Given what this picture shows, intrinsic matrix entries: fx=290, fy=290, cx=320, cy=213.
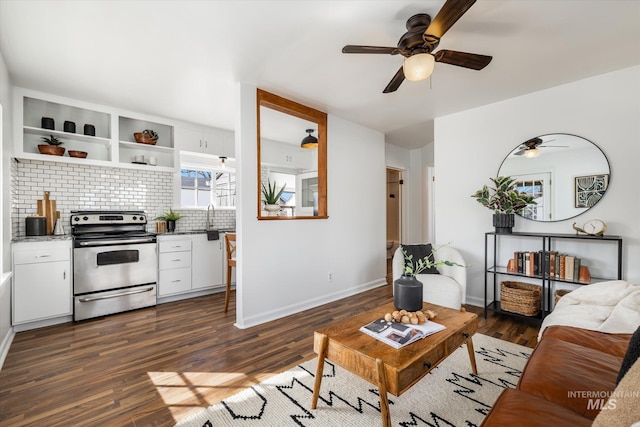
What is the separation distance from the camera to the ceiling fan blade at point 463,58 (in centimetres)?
200

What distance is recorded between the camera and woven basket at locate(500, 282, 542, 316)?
2.90m

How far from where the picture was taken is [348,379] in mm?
1975

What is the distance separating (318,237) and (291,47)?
2159 millimetres

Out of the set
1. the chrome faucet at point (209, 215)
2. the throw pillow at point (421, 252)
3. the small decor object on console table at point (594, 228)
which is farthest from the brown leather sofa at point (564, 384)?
the chrome faucet at point (209, 215)

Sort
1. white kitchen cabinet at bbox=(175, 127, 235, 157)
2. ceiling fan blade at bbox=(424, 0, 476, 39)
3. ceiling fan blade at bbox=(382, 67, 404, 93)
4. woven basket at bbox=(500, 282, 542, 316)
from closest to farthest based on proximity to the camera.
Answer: ceiling fan blade at bbox=(424, 0, 476, 39) < ceiling fan blade at bbox=(382, 67, 404, 93) < woven basket at bbox=(500, 282, 542, 316) < white kitchen cabinet at bbox=(175, 127, 235, 157)

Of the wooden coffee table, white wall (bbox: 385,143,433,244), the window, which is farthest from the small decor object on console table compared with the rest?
the window

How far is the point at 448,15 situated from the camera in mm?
1600

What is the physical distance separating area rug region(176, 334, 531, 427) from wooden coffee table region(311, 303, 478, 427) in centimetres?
16

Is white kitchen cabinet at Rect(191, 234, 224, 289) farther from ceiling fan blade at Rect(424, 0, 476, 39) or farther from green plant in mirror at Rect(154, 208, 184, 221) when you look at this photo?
ceiling fan blade at Rect(424, 0, 476, 39)

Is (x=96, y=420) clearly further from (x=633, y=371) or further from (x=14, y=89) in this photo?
(x=14, y=89)

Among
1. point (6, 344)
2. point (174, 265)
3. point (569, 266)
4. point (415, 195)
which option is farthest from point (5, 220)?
point (415, 195)

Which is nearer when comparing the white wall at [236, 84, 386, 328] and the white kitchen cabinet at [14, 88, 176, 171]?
the white wall at [236, 84, 386, 328]

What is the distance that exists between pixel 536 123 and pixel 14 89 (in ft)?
18.2

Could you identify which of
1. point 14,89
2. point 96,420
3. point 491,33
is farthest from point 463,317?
point 14,89
